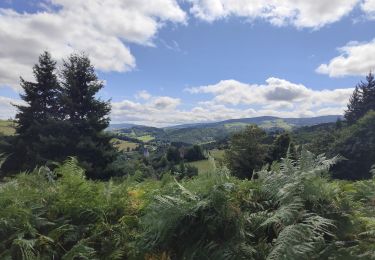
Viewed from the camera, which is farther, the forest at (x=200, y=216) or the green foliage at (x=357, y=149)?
the green foliage at (x=357, y=149)

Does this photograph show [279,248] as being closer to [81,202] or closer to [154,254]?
[154,254]

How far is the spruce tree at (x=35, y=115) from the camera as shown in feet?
140

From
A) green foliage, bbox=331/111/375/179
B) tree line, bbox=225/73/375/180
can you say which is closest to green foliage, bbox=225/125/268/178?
tree line, bbox=225/73/375/180

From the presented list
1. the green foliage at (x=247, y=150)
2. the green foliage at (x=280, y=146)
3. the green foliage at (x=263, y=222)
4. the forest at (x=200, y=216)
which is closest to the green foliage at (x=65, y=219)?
the forest at (x=200, y=216)

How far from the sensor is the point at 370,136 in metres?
68.8

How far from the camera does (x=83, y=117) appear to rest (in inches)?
1794

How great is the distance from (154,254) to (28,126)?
45859 mm

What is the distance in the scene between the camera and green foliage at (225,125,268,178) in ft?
198

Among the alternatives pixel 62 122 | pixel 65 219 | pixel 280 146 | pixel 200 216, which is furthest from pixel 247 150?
pixel 200 216

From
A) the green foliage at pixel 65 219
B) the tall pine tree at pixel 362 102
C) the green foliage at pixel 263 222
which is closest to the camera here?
the green foliage at pixel 263 222

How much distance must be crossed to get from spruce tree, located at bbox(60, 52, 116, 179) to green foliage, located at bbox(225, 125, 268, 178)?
22.9 metres

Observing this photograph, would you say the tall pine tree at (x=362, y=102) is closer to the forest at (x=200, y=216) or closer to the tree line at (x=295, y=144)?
the tree line at (x=295, y=144)

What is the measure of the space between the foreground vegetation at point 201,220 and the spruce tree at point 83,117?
3599cm

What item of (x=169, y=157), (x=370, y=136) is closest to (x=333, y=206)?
(x=370, y=136)
